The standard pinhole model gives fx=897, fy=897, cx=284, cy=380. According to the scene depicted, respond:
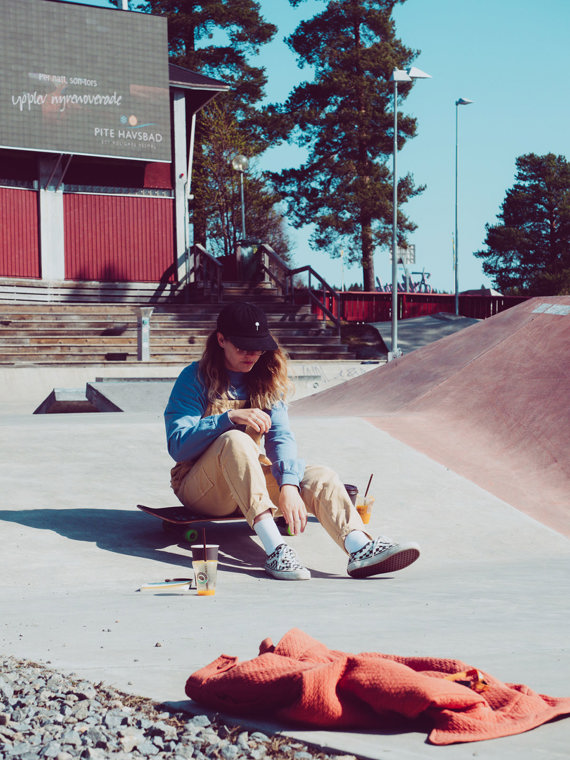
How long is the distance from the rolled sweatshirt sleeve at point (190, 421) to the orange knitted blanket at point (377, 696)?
1.98 metres

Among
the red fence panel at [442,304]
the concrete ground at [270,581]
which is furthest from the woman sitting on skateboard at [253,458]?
the red fence panel at [442,304]

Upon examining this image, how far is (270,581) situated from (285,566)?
0.10 m

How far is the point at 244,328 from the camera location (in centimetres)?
436

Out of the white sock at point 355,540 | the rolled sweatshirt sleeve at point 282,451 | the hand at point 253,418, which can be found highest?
the hand at point 253,418

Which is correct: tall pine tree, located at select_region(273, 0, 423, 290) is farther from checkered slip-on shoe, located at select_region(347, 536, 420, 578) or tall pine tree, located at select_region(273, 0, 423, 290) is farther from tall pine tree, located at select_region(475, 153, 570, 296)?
checkered slip-on shoe, located at select_region(347, 536, 420, 578)

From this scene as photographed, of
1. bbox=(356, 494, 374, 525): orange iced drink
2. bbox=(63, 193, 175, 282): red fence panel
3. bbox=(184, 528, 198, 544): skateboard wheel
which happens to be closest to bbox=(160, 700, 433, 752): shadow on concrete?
bbox=(184, 528, 198, 544): skateboard wheel

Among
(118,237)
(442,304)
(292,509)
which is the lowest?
(292,509)

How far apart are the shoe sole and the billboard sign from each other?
2050 centimetres

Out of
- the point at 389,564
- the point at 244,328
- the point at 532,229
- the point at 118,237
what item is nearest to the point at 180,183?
the point at 118,237

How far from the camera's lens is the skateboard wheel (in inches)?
189

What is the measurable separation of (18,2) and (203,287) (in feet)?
28.0

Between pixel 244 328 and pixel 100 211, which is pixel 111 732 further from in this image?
pixel 100 211

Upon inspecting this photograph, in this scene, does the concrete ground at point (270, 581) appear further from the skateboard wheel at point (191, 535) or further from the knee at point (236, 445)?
the knee at point (236, 445)

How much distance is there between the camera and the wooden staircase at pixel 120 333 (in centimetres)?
1872
